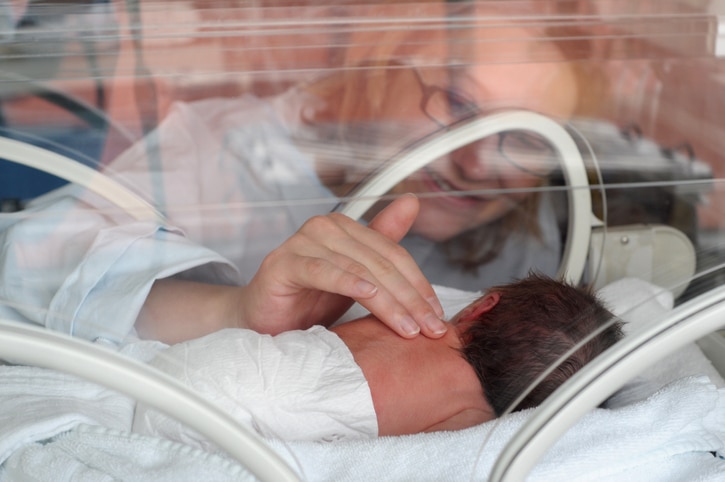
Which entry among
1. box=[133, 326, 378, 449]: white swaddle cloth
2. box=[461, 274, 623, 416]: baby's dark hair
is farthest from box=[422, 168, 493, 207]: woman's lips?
box=[133, 326, 378, 449]: white swaddle cloth

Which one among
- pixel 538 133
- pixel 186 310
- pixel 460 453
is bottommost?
pixel 460 453

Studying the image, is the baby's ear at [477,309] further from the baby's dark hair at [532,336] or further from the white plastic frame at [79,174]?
the white plastic frame at [79,174]

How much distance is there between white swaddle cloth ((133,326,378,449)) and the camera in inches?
26.3

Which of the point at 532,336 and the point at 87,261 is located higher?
the point at 87,261

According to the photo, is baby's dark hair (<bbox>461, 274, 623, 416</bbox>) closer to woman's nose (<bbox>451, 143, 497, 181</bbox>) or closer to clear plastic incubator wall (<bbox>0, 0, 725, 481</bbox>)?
clear plastic incubator wall (<bbox>0, 0, 725, 481</bbox>)

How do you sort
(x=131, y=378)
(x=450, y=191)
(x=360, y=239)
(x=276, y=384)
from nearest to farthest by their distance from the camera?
(x=131, y=378), (x=276, y=384), (x=360, y=239), (x=450, y=191)

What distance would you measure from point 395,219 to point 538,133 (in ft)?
0.88

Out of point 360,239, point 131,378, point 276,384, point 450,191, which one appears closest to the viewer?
point 131,378

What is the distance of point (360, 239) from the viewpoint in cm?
83

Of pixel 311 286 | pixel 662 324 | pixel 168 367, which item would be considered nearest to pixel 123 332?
pixel 168 367

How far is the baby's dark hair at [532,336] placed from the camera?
2.18 ft

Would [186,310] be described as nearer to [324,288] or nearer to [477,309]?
[324,288]

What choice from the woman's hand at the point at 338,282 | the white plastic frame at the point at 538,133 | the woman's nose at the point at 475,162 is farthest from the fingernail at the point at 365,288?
the woman's nose at the point at 475,162

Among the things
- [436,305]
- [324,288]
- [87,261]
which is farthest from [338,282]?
[87,261]
